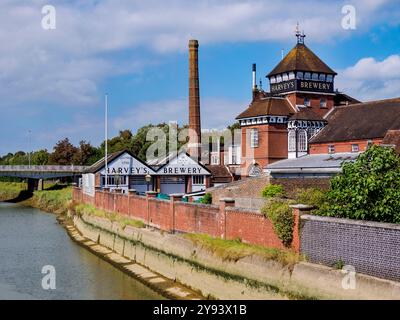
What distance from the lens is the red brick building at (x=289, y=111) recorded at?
165 feet

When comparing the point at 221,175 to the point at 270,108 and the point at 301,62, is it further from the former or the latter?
the point at 301,62

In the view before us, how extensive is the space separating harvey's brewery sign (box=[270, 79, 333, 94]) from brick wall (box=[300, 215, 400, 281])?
3590cm

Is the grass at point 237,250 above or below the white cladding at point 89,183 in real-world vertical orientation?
below

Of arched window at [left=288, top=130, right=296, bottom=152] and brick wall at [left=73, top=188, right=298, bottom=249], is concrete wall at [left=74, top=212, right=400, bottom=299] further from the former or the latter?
arched window at [left=288, top=130, right=296, bottom=152]

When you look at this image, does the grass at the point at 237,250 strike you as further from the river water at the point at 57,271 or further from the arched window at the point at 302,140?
the arched window at the point at 302,140

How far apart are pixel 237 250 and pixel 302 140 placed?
31.2 metres

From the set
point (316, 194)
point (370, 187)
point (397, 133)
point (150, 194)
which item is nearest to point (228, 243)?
point (316, 194)

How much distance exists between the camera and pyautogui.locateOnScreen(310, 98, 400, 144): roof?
142ft

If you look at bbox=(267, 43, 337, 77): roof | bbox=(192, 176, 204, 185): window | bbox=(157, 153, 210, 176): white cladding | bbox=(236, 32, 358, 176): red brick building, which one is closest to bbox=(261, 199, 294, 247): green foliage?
bbox=(236, 32, 358, 176): red brick building

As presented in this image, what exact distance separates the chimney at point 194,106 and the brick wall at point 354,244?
139ft

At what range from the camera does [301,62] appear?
53188mm

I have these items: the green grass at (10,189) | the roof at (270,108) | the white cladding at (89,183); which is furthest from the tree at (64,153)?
the roof at (270,108)

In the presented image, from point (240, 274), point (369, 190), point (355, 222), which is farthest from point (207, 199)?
point (355, 222)
